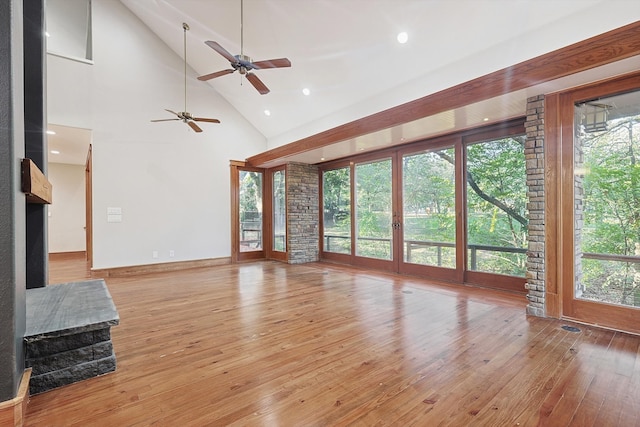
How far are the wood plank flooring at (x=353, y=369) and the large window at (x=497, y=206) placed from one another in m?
0.73

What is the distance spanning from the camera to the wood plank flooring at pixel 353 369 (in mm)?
1721

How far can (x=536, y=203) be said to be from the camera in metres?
3.41

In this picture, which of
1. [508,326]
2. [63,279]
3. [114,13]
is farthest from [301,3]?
[63,279]

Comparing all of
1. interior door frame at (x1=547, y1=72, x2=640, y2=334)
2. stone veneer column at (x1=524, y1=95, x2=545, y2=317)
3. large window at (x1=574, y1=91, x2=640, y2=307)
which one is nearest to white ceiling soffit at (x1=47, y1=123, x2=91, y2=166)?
stone veneer column at (x1=524, y1=95, x2=545, y2=317)

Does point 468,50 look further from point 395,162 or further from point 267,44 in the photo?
point 267,44

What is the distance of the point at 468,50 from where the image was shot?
408cm

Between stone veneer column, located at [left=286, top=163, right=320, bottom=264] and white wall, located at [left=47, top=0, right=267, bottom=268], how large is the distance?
1.63 m

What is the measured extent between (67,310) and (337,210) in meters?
5.64

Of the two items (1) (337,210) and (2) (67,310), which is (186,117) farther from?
(2) (67,310)

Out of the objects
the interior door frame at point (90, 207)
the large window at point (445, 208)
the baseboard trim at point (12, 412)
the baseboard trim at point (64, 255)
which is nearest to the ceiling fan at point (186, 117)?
the interior door frame at point (90, 207)

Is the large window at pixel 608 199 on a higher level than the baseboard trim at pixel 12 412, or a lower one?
higher

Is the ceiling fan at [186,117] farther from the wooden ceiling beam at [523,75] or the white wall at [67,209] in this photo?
the white wall at [67,209]

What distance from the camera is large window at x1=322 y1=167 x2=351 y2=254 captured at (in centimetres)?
706

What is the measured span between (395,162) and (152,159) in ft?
17.0
